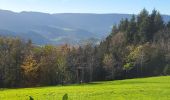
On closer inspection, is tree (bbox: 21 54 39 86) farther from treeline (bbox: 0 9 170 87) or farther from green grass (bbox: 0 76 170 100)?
green grass (bbox: 0 76 170 100)

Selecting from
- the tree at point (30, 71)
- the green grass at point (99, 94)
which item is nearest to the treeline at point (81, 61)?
the tree at point (30, 71)

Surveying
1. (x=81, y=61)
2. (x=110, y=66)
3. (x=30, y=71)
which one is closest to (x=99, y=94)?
(x=30, y=71)

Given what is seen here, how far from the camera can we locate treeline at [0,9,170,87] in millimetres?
93375

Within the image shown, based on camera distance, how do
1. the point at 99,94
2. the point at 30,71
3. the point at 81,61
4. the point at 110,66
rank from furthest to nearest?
the point at 81,61, the point at 110,66, the point at 30,71, the point at 99,94

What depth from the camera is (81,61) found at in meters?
113

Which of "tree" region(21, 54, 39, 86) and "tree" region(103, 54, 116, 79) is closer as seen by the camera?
"tree" region(21, 54, 39, 86)

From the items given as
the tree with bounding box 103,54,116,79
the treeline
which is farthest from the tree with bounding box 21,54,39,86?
the tree with bounding box 103,54,116,79

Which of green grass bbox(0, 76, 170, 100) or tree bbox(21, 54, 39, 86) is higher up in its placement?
tree bbox(21, 54, 39, 86)

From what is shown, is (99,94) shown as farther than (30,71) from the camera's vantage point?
No

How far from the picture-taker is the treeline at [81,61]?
9338 centimetres

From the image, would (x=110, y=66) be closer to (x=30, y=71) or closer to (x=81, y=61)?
(x=81, y=61)

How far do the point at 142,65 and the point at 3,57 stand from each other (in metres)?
36.7

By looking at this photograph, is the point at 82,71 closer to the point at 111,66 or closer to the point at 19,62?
the point at 111,66

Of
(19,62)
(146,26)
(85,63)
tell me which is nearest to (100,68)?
(85,63)
